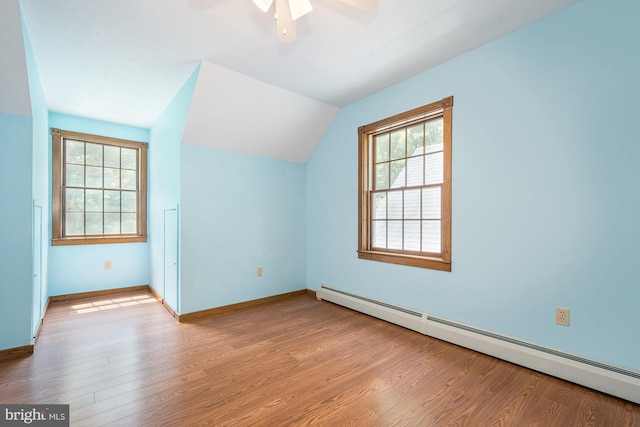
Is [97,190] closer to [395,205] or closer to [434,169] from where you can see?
[395,205]

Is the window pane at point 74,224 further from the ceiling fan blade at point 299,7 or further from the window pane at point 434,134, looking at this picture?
the window pane at point 434,134

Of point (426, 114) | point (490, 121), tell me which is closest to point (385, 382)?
point (490, 121)

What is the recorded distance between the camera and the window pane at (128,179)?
4.50 m

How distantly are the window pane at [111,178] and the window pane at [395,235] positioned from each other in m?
4.15

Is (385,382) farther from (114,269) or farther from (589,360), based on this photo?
(114,269)

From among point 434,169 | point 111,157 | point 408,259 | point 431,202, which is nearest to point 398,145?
point 434,169

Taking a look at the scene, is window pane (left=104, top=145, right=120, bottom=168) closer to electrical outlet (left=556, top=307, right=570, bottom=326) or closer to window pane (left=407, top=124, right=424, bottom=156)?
A: window pane (left=407, top=124, right=424, bottom=156)

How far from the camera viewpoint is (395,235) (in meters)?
3.32

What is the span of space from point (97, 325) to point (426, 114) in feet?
13.6

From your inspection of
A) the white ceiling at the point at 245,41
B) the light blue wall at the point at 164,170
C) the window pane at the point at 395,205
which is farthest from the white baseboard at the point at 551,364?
the light blue wall at the point at 164,170

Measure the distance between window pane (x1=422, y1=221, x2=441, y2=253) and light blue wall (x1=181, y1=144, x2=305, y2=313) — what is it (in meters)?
1.96

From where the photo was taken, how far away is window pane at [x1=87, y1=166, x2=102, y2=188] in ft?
13.9

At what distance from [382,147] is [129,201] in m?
3.97

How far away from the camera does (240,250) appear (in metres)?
3.77
